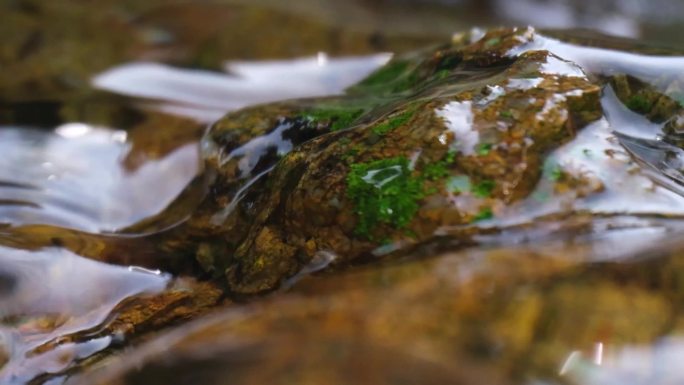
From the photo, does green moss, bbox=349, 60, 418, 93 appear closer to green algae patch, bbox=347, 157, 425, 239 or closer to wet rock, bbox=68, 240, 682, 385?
green algae patch, bbox=347, 157, 425, 239

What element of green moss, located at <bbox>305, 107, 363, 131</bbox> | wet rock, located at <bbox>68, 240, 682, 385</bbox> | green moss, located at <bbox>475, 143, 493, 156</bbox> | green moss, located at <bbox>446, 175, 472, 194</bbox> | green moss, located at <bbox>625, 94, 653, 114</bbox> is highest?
green moss, located at <bbox>305, 107, 363, 131</bbox>

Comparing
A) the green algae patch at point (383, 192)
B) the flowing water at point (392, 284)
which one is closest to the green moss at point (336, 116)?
the flowing water at point (392, 284)

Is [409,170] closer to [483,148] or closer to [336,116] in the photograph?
[483,148]

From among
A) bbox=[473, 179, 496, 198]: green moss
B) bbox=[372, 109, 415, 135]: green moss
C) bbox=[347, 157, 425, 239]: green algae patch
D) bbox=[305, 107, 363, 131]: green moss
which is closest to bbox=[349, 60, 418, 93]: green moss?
bbox=[305, 107, 363, 131]: green moss

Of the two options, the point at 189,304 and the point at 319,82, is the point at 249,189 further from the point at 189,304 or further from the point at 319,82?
the point at 319,82

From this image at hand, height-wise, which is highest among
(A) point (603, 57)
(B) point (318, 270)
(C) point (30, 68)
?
(C) point (30, 68)

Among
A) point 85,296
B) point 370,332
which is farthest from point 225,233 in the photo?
point 370,332
